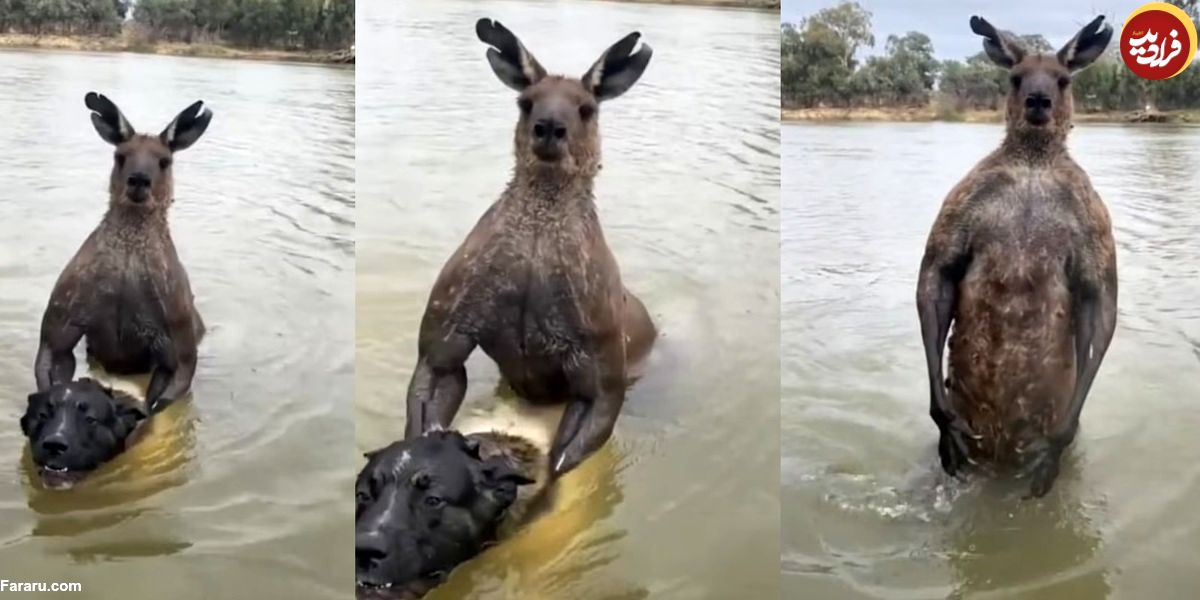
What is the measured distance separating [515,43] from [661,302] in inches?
30.9

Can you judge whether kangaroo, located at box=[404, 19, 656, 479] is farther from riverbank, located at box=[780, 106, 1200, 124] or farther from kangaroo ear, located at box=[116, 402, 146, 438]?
kangaroo ear, located at box=[116, 402, 146, 438]

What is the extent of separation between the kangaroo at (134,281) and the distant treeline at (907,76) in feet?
5.32

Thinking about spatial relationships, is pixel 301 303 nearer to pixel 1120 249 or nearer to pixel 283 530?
pixel 283 530

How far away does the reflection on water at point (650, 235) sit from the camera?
10.1ft

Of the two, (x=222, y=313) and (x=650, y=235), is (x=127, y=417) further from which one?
(x=650, y=235)

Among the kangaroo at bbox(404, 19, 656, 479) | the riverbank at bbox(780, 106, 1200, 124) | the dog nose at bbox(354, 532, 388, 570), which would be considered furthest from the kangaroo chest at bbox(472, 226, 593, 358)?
the riverbank at bbox(780, 106, 1200, 124)

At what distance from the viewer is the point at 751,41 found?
3209 mm

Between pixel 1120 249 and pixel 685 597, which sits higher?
pixel 1120 249

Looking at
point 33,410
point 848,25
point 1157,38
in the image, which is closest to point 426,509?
point 33,410

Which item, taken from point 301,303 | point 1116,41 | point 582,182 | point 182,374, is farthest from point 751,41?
point 182,374

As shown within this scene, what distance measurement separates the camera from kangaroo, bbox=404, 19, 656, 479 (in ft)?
9.98

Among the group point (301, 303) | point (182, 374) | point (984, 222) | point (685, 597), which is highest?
point (984, 222)

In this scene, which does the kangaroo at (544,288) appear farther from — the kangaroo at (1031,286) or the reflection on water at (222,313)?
the kangaroo at (1031,286)

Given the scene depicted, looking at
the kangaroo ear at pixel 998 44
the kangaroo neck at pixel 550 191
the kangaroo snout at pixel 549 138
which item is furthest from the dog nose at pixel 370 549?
the kangaroo ear at pixel 998 44
